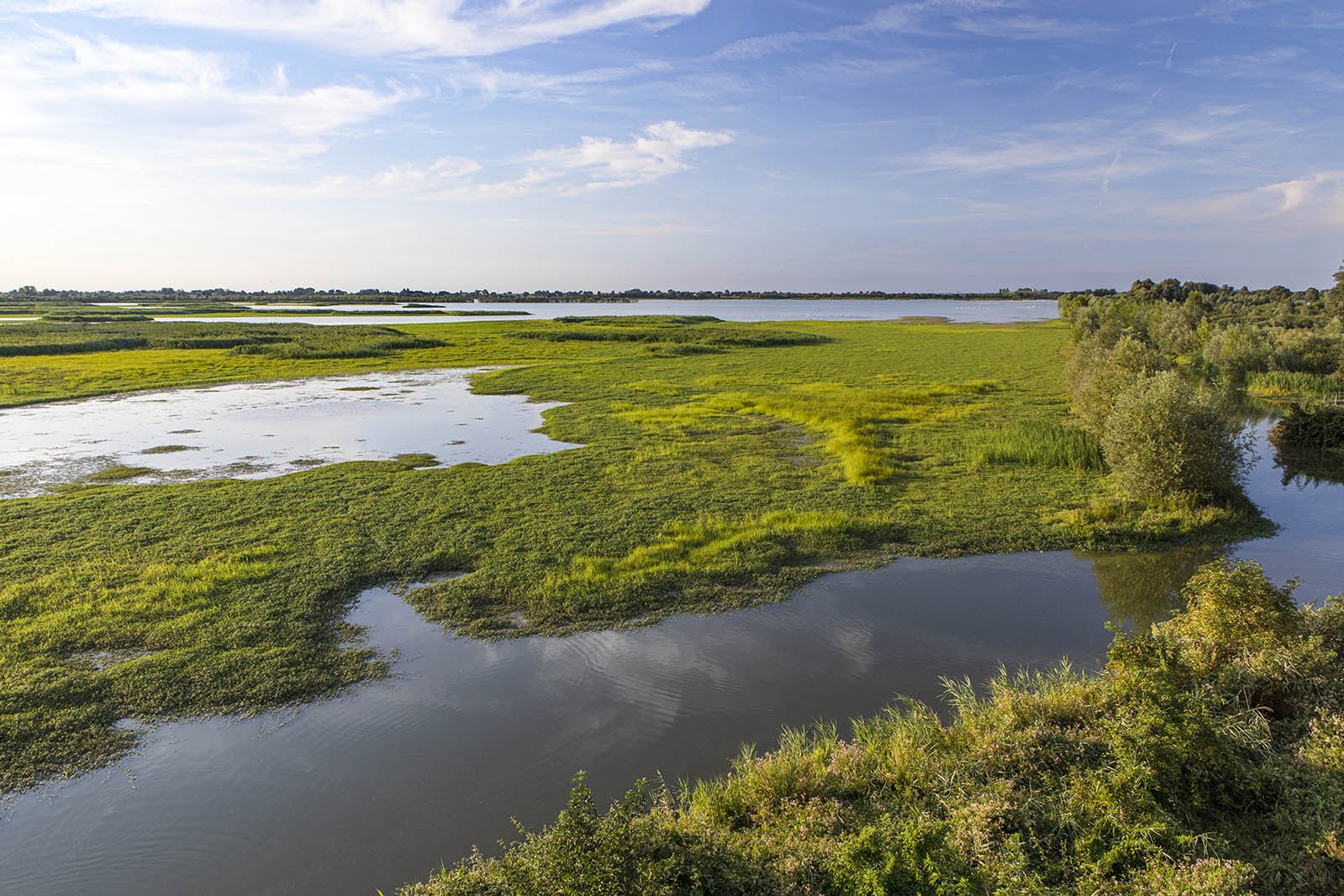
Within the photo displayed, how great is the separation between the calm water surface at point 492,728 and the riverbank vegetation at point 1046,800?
0.88 meters

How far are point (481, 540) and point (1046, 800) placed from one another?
11401 mm

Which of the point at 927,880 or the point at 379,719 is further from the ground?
the point at 927,880

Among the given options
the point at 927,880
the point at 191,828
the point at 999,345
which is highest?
the point at 999,345

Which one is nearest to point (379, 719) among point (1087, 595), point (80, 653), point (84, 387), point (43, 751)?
point (43, 751)

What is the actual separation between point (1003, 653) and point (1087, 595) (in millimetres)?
3304

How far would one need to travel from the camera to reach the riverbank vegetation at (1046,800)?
5500mm

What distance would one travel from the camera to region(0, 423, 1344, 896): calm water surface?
22.9 feet

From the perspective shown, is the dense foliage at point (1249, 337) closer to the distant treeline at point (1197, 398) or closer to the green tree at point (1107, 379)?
the distant treeline at point (1197, 398)

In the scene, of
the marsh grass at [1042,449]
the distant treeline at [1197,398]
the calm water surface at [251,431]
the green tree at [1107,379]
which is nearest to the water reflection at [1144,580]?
the distant treeline at [1197,398]

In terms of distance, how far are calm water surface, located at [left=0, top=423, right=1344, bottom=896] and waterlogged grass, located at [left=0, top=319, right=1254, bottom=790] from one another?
26.9 inches

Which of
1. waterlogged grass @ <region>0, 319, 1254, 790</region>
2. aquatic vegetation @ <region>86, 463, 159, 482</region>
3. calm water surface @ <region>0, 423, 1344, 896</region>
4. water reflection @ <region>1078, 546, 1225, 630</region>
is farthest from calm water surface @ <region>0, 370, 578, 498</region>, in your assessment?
water reflection @ <region>1078, 546, 1225, 630</region>

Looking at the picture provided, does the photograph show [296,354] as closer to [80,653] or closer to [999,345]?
[80,653]

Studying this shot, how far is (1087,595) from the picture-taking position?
12.8 meters

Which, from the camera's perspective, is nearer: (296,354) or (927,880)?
(927,880)
